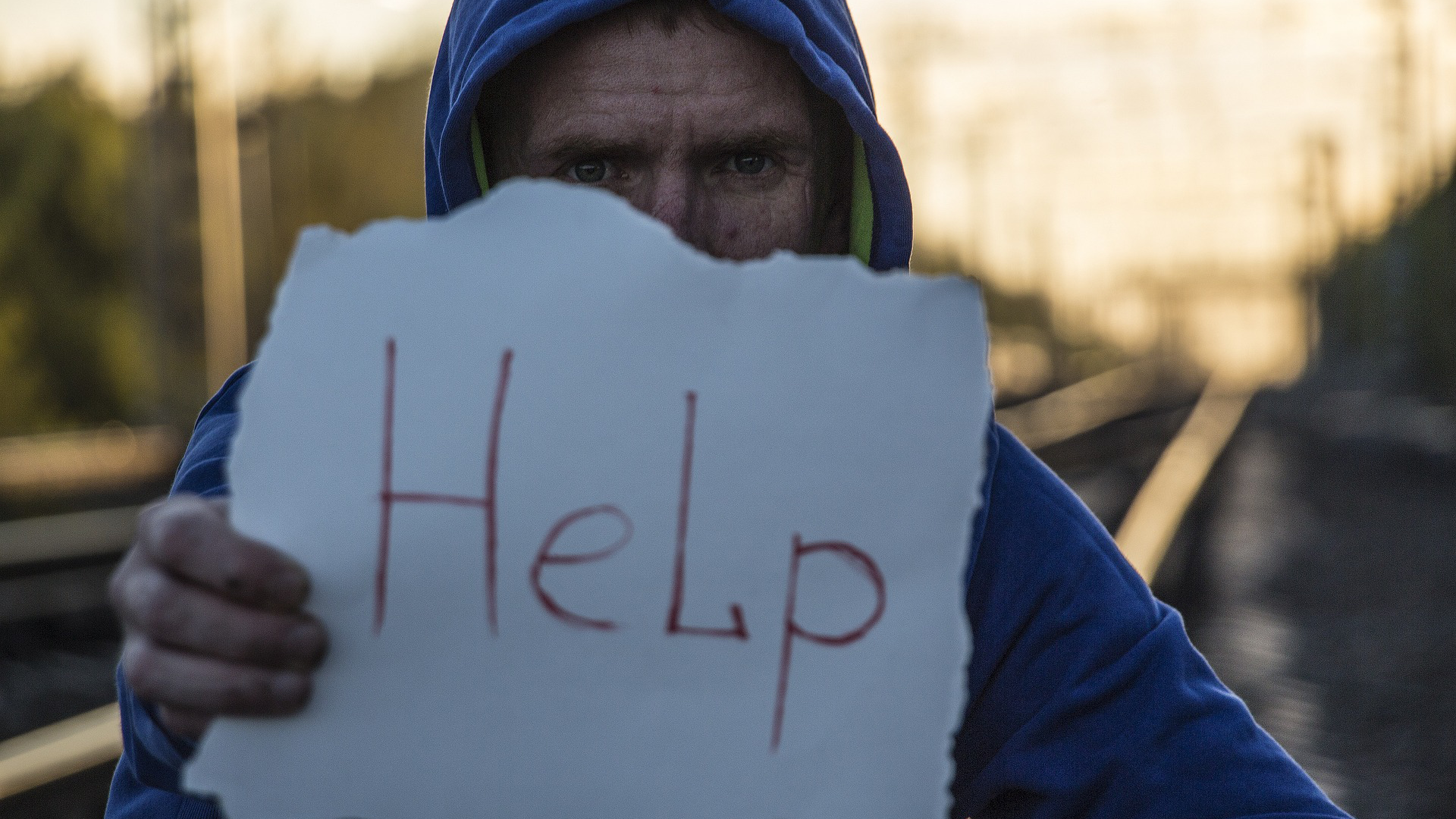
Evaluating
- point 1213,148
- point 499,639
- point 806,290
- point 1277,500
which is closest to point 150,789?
point 499,639

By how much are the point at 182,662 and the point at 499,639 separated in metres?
0.18

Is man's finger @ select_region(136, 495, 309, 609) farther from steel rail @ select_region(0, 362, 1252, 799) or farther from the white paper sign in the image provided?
steel rail @ select_region(0, 362, 1252, 799)

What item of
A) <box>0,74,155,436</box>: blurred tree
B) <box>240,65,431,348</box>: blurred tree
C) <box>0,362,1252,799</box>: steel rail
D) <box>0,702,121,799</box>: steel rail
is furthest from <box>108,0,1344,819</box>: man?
<box>240,65,431,348</box>: blurred tree

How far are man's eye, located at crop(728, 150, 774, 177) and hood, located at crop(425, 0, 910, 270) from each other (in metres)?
0.08

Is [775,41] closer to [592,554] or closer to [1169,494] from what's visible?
[592,554]

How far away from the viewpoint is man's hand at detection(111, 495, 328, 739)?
79 centimetres

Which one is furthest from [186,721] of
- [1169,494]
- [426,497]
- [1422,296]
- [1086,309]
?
[1086,309]

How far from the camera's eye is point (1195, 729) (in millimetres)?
1058

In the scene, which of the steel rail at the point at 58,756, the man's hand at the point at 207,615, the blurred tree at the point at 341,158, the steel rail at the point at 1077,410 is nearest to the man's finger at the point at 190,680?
the man's hand at the point at 207,615

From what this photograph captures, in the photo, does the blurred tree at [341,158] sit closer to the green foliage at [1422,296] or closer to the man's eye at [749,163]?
the green foliage at [1422,296]

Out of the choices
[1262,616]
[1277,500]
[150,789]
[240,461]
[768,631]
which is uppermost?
[240,461]

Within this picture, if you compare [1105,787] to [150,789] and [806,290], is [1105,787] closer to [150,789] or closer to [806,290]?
[806,290]

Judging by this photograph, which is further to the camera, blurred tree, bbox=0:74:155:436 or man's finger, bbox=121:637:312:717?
blurred tree, bbox=0:74:155:436

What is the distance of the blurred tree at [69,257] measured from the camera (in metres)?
31.1
